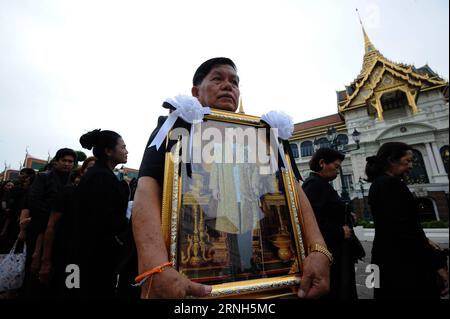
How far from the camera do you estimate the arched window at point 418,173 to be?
17.1 metres

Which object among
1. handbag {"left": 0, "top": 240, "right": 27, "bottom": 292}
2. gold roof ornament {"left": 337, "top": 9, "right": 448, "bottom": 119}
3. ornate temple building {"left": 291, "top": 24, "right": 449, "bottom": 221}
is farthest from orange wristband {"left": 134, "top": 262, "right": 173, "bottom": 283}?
gold roof ornament {"left": 337, "top": 9, "right": 448, "bottom": 119}

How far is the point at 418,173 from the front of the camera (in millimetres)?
17391

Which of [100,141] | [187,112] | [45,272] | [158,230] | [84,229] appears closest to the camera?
[158,230]

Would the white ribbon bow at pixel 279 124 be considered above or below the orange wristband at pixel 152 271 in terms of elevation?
above

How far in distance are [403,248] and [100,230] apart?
9.40ft

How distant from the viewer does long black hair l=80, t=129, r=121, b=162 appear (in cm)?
226

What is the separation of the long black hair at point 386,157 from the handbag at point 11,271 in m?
4.74

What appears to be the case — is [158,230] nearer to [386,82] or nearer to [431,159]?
[431,159]

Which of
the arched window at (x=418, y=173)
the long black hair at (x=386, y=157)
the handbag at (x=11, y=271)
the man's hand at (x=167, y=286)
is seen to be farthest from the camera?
the arched window at (x=418, y=173)

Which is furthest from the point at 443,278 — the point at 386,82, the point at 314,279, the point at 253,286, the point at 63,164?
the point at 386,82

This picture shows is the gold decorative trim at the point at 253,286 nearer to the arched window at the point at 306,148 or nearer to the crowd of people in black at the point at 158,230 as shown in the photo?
the crowd of people in black at the point at 158,230

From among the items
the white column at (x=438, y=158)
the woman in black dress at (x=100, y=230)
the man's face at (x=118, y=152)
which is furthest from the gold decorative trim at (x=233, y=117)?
Answer: the white column at (x=438, y=158)
